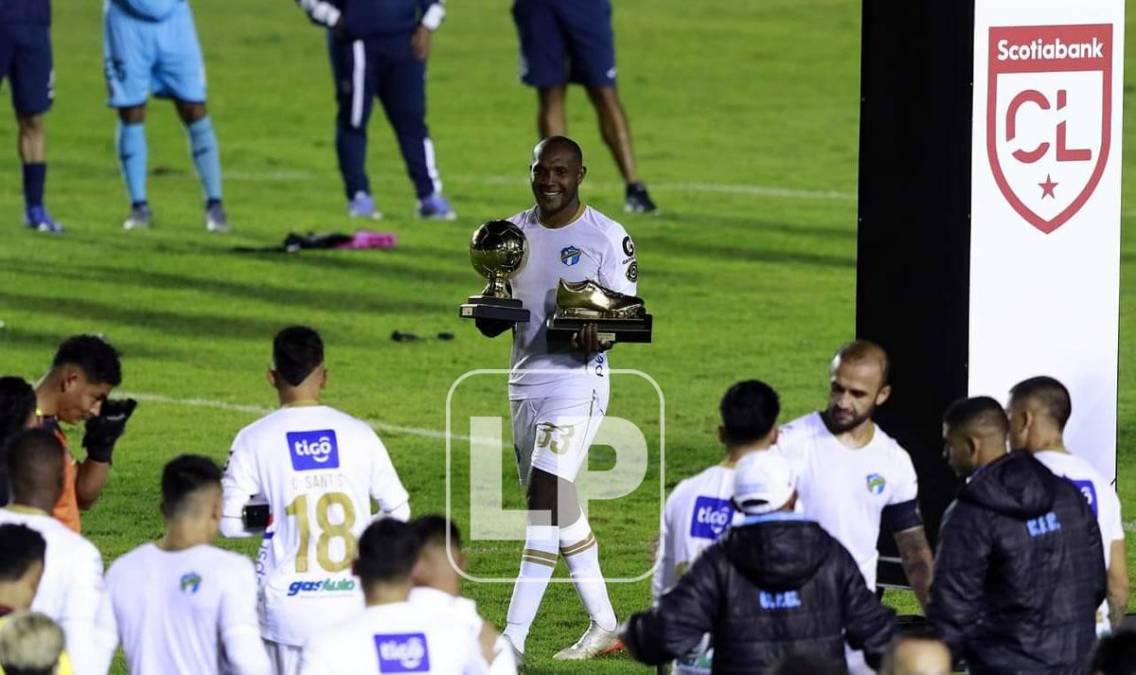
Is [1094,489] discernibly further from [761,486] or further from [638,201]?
[638,201]

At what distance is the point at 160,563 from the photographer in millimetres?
6500

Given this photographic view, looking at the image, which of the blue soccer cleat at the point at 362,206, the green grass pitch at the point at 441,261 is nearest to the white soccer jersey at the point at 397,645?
the green grass pitch at the point at 441,261

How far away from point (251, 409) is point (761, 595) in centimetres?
763

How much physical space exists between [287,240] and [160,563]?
12259 mm

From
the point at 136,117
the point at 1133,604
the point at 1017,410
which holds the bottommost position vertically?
the point at 1133,604

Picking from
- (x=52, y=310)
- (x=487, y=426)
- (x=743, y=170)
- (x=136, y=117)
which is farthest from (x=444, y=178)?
(x=487, y=426)

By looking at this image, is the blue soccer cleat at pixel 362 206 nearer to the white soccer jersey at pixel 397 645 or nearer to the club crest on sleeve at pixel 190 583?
Result: the club crest on sleeve at pixel 190 583

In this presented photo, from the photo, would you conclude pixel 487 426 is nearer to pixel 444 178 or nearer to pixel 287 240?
pixel 287 240

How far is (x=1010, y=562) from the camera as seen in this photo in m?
6.74

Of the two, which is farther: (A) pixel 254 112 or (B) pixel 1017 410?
(A) pixel 254 112

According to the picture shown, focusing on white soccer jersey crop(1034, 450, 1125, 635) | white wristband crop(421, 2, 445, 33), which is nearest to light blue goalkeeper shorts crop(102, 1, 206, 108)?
white wristband crop(421, 2, 445, 33)

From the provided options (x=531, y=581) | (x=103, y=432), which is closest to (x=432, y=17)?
(x=531, y=581)

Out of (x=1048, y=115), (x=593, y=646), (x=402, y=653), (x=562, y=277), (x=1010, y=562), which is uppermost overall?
(x=1048, y=115)

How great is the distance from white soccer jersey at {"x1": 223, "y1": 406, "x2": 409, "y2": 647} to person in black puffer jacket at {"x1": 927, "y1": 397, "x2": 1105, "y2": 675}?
5.57 ft
